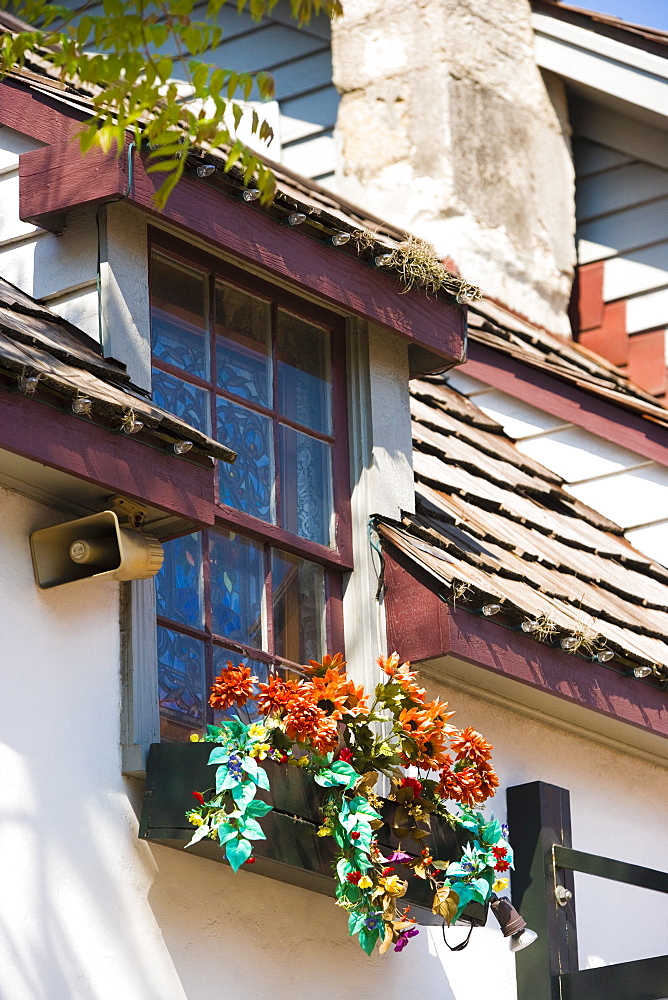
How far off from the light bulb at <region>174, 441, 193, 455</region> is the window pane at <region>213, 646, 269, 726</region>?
0.74 meters

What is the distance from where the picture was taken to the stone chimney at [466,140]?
10.3m

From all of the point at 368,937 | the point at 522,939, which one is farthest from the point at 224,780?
the point at 522,939

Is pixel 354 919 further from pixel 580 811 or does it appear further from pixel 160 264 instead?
pixel 160 264

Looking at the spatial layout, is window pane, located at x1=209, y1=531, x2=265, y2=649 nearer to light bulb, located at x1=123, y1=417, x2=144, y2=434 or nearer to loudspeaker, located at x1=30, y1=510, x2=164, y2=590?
loudspeaker, located at x1=30, y1=510, x2=164, y2=590

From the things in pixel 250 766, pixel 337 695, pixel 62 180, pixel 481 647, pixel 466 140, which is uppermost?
pixel 466 140

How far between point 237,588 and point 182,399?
0.64m

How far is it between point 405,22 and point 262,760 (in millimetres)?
7072

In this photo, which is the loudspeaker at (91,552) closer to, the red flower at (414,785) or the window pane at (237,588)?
the window pane at (237,588)

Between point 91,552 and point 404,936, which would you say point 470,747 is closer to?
point 404,936

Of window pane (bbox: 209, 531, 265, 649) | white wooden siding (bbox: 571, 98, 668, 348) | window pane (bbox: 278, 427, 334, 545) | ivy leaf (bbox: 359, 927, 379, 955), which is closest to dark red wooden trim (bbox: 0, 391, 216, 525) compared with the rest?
window pane (bbox: 209, 531, 265, 649)

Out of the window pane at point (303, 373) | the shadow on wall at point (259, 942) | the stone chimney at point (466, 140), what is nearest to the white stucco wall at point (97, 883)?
the shadow on wall at point (259, 942)

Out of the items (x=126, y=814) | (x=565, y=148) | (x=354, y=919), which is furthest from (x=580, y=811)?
(x=565, y=148)

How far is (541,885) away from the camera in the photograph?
19.0 ft

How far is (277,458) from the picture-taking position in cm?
578
